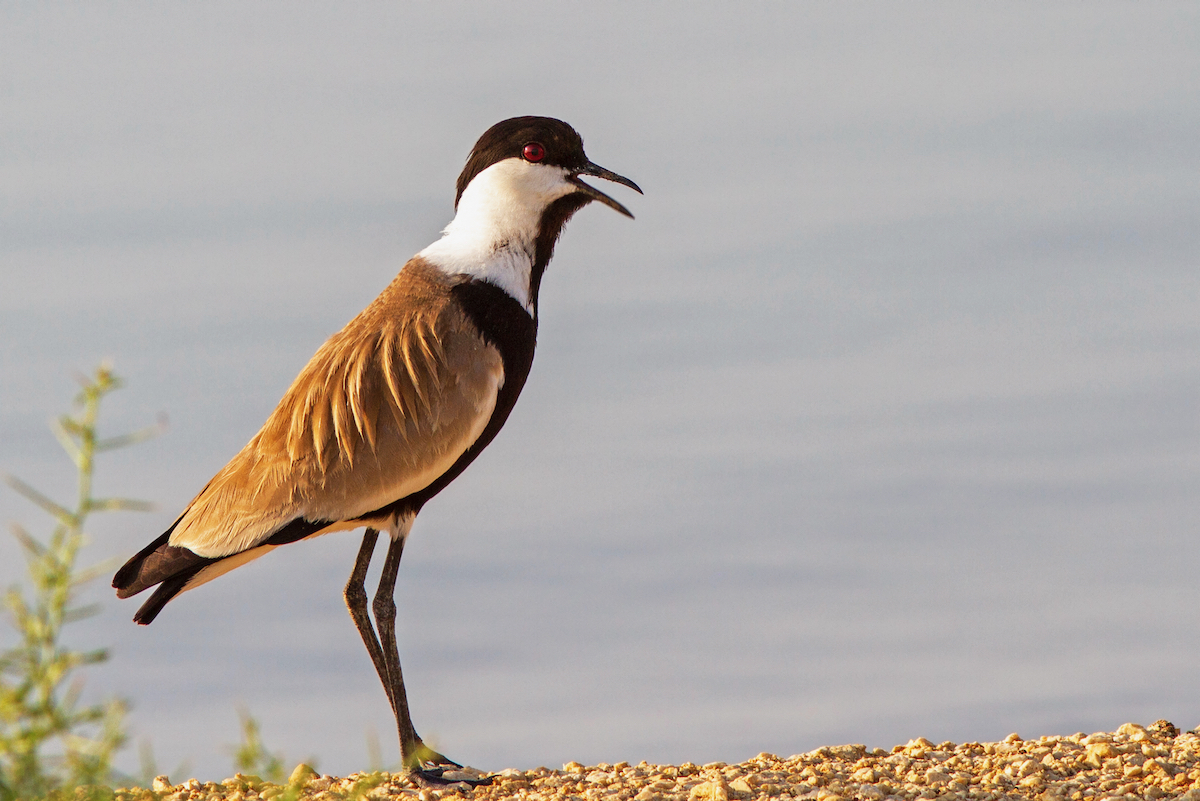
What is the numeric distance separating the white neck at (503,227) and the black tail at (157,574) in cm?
228

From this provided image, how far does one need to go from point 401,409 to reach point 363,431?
25cm

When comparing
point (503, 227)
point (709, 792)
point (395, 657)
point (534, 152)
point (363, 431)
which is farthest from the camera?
point (534, 152)

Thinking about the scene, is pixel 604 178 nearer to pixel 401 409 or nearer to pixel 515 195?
pixel 515 195

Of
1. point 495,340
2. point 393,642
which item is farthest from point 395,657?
point 495,340

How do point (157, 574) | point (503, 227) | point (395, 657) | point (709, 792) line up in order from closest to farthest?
1. point (709, 792)
2. point (157, 574)
3. point (395, 657)
4. point (503, 227)

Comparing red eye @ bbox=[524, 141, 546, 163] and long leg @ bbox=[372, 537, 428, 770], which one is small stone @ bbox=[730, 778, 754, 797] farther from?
red eye @ bbox=[524, 141, 546, 163]

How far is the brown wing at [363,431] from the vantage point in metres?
7.20

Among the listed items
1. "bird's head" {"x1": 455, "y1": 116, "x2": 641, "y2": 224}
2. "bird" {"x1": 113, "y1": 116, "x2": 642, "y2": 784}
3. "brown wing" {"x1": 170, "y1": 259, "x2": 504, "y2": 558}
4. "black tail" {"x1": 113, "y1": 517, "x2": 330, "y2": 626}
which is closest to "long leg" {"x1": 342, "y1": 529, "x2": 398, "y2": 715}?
"bird" {"x1": 113, "y1": 116, "x2": 642, "y2": 784}

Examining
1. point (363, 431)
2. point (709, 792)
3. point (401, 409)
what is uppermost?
point (401, 409)

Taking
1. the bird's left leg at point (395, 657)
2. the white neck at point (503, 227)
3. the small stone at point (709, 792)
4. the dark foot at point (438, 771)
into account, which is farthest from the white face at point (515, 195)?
the small stone at point (709, 792)

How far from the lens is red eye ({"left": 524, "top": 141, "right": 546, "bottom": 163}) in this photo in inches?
318

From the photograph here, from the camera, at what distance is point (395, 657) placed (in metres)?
7.61

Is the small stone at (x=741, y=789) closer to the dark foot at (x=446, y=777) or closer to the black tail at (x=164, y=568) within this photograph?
the dark foot at (x=446, y=777)

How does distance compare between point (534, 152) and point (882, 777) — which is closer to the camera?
point (882, 777)
